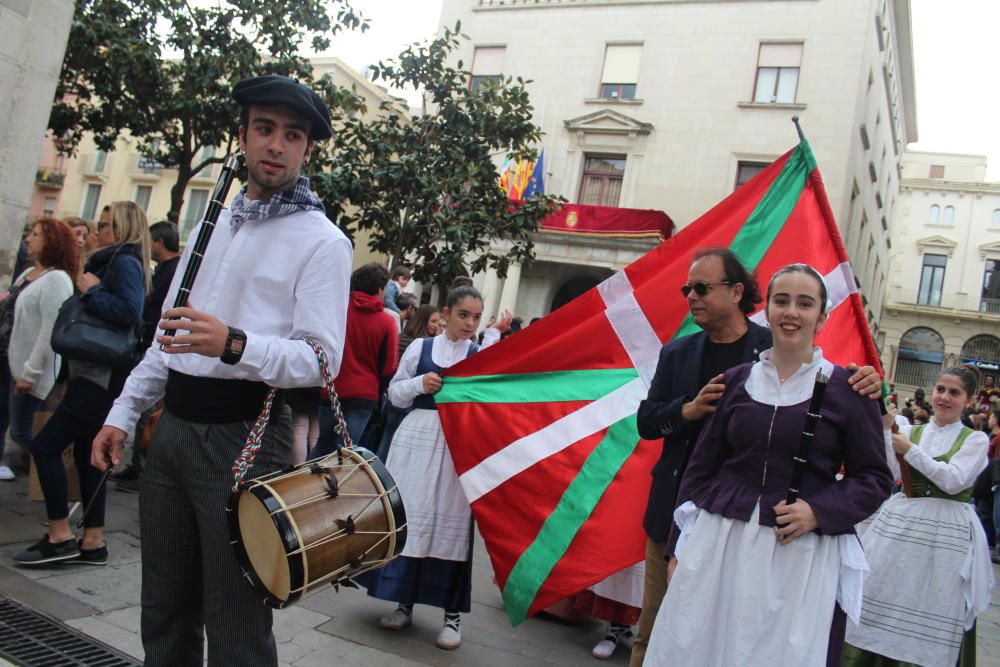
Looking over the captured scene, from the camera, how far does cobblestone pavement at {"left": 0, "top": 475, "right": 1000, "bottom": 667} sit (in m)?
3.65

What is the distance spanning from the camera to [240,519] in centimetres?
206

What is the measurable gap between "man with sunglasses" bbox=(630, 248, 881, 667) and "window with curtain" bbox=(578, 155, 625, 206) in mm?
20844

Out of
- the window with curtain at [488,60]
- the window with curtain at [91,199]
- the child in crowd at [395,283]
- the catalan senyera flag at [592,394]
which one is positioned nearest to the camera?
the catalan senyera flag at [592,394]

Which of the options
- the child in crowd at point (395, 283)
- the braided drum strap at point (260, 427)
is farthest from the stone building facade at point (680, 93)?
the braided drum strap at point (260, 427)

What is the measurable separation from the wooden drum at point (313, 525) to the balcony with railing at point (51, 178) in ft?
140

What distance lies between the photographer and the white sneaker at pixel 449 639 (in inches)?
158

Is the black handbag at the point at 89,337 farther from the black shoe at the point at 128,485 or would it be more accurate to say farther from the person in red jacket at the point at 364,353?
the black shoe at the point at 128,485

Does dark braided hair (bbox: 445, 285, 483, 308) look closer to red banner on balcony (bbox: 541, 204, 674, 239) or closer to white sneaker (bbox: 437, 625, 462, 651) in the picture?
white sneaker (bbox: 437, 625, 462, 651)

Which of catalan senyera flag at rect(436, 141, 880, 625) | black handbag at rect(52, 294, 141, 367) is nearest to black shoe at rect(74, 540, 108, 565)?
black handbag at rect(52, 294, 141, 367)

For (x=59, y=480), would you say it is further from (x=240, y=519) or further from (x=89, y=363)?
(x=240, y=519)

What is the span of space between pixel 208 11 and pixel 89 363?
7.76 metres

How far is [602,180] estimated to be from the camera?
24.0 meters

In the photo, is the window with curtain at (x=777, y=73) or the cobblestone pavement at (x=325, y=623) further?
the window with curtain at (x=777, y=73)

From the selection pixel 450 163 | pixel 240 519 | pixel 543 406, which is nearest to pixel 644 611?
Result: pixel 543 406
